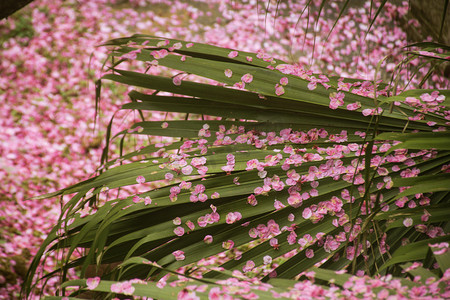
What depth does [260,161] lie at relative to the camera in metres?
1.24

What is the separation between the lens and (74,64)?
4629 millimetres

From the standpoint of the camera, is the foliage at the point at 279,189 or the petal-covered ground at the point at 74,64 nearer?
the foliage at the point at 279,189

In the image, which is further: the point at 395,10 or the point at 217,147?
the point at 395,10

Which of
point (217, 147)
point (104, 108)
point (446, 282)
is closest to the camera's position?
point (446, 282)

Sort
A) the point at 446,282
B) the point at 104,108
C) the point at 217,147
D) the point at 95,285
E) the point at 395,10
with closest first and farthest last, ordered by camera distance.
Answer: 1. the point at 446,282
2. the point at 95,285
3. the point at 217,147
4. the point at 104,108
5. the point at 395,10

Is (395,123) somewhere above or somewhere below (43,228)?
above

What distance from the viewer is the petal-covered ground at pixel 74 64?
11.7ft

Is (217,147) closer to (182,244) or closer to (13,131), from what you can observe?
(182,244)

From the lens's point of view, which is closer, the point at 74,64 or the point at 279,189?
the point at 279,189

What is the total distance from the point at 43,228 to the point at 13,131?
111cm

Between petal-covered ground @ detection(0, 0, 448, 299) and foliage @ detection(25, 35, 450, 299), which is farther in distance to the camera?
petal-covered ground @ detection(0, 0, 448, 299)

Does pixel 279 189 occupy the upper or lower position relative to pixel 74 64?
lower

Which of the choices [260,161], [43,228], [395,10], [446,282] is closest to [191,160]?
[260,161]

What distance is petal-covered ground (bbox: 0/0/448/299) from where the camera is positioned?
3568 mm
